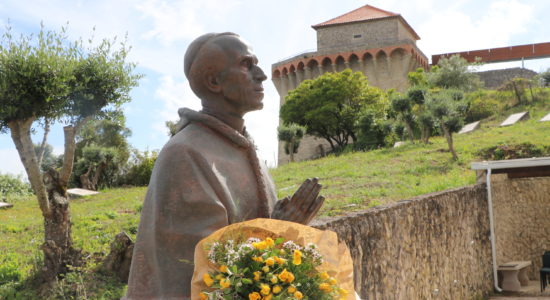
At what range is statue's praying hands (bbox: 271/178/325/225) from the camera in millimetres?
2134

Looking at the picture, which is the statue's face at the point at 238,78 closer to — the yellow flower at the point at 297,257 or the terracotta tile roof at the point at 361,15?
the yellow flower at the point at 297,257

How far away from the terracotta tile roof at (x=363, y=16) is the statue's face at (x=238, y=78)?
40503mm

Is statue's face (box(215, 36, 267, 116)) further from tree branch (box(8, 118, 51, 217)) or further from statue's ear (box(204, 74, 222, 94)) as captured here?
tree branch (box(8, 118, 51, 217))

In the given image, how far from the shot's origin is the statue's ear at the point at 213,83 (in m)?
2.28

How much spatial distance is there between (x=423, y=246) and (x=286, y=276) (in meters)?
5.96

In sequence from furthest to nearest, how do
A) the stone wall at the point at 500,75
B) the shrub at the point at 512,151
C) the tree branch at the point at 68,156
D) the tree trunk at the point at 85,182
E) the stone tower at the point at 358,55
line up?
1. the stone wall at the point at 500,75
2. the stone tower at the point at 358,55
3. the tree trunk at the point at 85,182
4. the shrub at the point at 512,151
5. the tree branch at the point at 68,156

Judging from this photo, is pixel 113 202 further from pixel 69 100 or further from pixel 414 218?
pixel 414 218

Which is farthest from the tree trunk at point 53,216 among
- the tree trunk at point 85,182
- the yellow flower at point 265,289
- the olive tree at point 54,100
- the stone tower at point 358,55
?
the stone tower at point 358,55

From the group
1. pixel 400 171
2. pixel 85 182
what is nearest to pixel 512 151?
pixel 400 171

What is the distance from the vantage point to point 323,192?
13.9 metres

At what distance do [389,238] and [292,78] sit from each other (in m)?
37.0

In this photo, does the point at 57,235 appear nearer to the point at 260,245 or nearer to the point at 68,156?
the point at 68,156

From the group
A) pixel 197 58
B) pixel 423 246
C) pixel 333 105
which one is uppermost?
pixel 333 105

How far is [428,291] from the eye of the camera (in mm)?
7457
